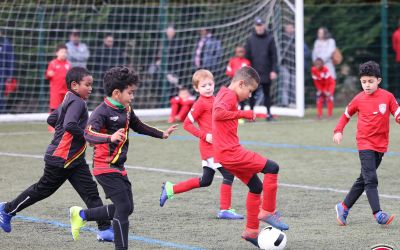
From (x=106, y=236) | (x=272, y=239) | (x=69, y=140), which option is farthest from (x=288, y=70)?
(x=272, y=239)

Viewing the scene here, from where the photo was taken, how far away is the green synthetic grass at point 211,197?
7.88 m

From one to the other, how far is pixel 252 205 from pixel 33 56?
1267 cm

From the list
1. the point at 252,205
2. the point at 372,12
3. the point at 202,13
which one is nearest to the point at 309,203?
the point at 252,205

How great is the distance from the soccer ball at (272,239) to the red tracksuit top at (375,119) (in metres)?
1.69

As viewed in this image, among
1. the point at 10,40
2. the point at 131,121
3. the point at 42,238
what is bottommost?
the point at 42,238

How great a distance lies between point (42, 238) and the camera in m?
7.96

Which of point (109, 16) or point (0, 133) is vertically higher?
point (109, 16)

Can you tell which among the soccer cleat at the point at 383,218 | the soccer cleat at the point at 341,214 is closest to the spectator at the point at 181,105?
the soccer cleat at the point at 341,214

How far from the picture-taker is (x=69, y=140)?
26.0ft

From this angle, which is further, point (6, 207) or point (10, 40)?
point (10, 40)

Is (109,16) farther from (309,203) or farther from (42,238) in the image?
(42,238)

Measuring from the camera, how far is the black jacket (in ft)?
59.9

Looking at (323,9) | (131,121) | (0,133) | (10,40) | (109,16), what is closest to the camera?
(131,121)

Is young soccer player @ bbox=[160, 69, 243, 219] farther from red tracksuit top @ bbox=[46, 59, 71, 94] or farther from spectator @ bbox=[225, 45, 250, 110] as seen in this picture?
spectator @ bbox=[225, 45, 250, 110]
